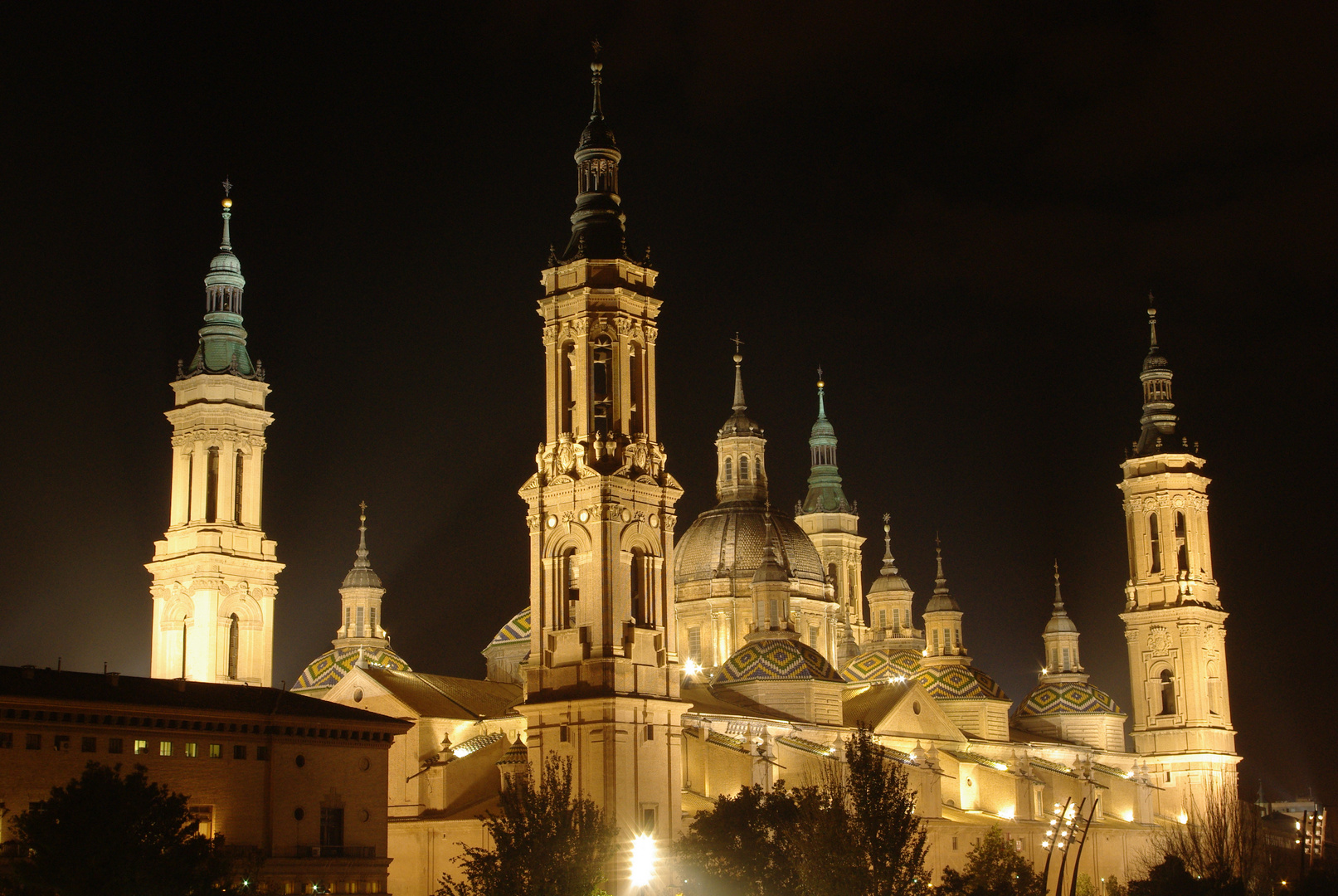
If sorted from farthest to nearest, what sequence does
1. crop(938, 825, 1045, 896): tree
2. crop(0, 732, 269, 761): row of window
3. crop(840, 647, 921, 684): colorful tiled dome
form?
crop(840, 647, 921, 684): colorful tiled dome → crop(938, 825, 1045, 896): tree → crop(0, 732, 269, 761): row of window

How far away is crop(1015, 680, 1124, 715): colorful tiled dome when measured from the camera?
88.1 meters

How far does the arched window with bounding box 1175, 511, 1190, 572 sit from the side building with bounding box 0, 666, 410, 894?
152 ft

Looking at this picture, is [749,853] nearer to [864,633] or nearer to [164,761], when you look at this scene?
[164,761]

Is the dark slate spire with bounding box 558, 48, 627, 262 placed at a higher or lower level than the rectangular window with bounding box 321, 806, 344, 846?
higher

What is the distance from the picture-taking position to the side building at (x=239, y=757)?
155 feet

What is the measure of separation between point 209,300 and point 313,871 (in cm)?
2695

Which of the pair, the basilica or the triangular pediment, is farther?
the triangular pediment

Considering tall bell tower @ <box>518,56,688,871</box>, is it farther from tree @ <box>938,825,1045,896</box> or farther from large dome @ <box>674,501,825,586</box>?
large dome @ <box>674,501,825,586</box>

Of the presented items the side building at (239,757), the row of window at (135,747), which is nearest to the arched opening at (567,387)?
the side building at (239,757)

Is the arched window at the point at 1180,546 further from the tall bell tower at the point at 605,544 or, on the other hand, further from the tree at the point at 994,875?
the tall bell tower at the point at 605,544

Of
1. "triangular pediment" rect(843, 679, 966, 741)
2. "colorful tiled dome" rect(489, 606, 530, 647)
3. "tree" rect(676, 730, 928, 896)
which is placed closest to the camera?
"tree" rect(676, 730, 928, 896)

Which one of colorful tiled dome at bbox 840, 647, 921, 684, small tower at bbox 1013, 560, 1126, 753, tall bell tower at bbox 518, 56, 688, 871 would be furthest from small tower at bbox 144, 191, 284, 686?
small tower at bbox 1013, 560, 1126, 753

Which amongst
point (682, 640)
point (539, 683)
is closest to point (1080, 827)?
point (682, 640)

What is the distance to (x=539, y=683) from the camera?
54.8 meters
